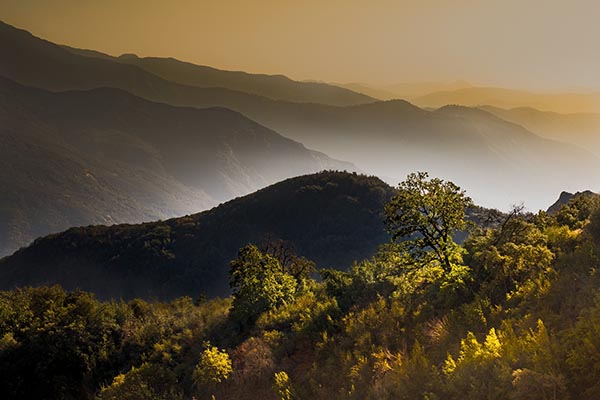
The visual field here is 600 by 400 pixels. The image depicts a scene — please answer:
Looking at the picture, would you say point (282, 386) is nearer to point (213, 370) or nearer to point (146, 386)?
point (213, 370)

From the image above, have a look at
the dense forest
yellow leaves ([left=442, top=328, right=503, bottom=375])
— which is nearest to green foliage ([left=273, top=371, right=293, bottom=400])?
the dense forest

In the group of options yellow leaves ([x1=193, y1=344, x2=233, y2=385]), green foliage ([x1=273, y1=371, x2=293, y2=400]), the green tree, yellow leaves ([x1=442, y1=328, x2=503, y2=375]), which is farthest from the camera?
the green tree

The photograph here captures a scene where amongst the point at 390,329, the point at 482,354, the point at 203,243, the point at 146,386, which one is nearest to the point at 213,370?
the point at 146,386

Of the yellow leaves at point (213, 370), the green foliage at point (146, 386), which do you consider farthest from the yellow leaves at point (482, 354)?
the green foliage at point (146, 386)

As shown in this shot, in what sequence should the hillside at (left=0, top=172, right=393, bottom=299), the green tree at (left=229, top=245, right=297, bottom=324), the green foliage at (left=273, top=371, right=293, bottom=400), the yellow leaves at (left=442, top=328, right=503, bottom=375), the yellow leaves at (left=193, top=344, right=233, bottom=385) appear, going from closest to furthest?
the yellow leaves at (left=442, top=328, right=503, bottom=375), the green foliage at (left=273, top=371, right=293, bottom=400), the yellow leaves at (left=193, top=344, right=233, bottom=385), the green tree at (left=229, top=245, right=297, bottom=324), the hillside at (left=0, top=172, right=393, bottom=299)

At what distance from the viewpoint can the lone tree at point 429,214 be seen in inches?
682

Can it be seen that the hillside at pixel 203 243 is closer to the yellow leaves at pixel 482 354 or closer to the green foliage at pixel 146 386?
the green foliage at pixel 146 386

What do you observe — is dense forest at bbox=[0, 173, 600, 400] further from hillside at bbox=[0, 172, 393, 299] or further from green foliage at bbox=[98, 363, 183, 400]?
hillside at bbox=[0, 172, 393, 299]

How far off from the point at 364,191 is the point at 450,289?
144692 mm

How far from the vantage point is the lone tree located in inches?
682

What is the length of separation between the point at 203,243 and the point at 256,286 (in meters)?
124

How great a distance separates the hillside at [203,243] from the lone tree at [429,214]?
114020 mm

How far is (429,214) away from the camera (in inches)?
699

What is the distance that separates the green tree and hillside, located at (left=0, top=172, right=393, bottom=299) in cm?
10492
